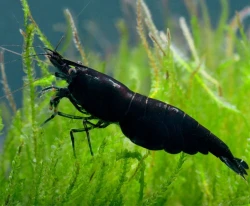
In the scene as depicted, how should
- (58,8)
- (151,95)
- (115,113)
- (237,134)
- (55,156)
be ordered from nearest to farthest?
(55,156) < (115,113) < (151,95) < (237,134) < (58,8)

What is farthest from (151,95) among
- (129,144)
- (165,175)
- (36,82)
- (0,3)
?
(0,3)

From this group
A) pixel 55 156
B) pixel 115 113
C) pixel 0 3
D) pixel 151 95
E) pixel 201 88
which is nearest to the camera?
pixel 55 156

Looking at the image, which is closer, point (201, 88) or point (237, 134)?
point (237, 134)

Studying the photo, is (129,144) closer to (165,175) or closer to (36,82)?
(165,175)

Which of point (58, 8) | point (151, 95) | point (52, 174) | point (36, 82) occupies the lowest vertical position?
point (52, 174)

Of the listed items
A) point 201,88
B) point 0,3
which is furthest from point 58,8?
point 201,88

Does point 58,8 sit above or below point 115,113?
above

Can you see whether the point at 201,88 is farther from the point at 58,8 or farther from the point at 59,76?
the point at 58,8

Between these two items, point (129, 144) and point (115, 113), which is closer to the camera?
point (115, 113)

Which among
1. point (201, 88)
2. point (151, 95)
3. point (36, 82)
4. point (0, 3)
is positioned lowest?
point (36, 82)
